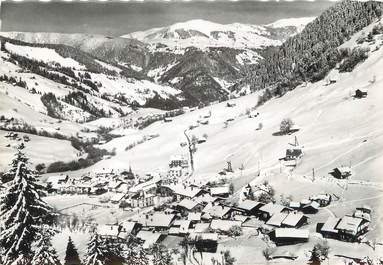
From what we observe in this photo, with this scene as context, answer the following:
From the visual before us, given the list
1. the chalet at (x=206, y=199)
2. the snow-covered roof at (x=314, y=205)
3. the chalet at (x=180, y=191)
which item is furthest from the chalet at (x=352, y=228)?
the chalet at (x=180, y=191)

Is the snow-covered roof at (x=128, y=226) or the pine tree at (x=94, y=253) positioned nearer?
the pine tree at (x=94, y=253)

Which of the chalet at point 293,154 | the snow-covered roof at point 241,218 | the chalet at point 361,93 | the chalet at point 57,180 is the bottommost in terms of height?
the snow-covered roof at point 241,218

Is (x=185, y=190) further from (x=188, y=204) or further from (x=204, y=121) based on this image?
(x=204, y=121)

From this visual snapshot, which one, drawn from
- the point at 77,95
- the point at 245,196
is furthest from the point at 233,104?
the point at 77,95

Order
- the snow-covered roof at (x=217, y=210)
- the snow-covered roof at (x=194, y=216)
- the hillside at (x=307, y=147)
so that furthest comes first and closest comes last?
the snow-covered roof at (x=217, y=210) < the snow-covered roof at (x=194, y=216) < the hillside at (x=307, y=147)

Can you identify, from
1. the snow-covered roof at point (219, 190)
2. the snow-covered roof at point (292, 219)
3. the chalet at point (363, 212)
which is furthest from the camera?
the snow-covered roof at point (219, 190)

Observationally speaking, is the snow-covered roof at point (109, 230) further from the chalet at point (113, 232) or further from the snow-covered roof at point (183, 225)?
the snow-covered roof at point (183, 225)

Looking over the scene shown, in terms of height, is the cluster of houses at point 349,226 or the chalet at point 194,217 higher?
the chalet at point 194,217
